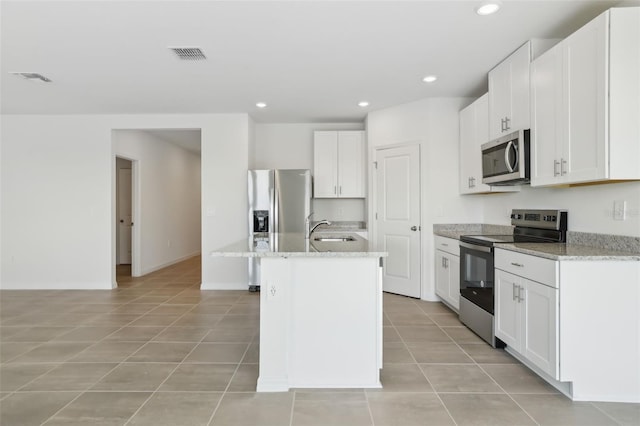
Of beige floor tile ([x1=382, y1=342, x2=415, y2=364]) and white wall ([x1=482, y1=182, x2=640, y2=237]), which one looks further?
beige floor tile ([x1=382, y1=342, x2=415, y2=364])

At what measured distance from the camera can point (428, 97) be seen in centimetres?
422

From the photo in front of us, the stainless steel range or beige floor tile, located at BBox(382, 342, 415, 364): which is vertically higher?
the stainless steel range

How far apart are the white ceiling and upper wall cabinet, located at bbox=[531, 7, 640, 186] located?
1.14 ft

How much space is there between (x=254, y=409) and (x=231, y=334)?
4.14 ft

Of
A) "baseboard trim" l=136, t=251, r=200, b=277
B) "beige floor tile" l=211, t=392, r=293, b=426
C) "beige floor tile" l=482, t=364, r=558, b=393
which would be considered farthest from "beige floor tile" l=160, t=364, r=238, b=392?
"baseboard trim" l=136, t=251, r=200, b=277

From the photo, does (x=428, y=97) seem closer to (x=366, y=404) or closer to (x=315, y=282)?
(x=315, y=282)

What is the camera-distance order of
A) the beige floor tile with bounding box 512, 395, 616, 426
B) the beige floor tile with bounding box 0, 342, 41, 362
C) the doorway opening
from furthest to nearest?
the doorway opening → the beige floor tile with bounding box 0, 342, 41, 362 → the beige floor tile with bounding box 512, 395, 616, 426

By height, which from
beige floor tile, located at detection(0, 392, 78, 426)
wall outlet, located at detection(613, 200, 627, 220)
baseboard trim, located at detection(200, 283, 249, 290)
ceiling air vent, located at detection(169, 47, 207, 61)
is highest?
ceiling air vent, located at detection(169, 47, 207, 61)

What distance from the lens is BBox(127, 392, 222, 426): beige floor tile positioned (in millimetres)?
1843

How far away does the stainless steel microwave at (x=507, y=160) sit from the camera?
2.78 m

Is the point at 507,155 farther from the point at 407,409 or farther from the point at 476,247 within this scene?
the point at 407,409

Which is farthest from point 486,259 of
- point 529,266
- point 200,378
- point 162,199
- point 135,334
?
point 162,199

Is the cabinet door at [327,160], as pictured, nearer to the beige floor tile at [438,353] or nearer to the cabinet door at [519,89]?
the cabinet door at [519,89]

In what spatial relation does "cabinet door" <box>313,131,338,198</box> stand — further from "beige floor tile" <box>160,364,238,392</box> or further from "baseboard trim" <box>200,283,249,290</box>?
"beige floor tile" <box>160,364,238,392</box>
